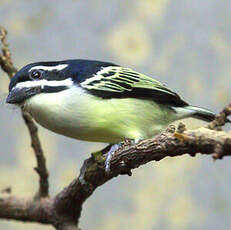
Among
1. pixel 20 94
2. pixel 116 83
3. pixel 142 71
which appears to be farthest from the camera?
pixel 142 71

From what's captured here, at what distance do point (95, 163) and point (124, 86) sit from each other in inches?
11.9

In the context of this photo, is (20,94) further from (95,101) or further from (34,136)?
(34,136)

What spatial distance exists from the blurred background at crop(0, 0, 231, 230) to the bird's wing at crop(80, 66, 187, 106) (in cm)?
124

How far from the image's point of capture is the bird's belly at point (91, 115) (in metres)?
1.58

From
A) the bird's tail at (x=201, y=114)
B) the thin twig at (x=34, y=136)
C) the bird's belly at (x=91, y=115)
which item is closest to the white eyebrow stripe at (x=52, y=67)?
the bird's belly at (x=91, y=115)

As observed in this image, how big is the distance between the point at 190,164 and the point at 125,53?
0.83m

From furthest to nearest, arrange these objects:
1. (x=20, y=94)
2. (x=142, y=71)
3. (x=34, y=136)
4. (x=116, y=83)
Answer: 1. (x=142, y=71)
2. (x=34, y=136)
3. (x=116, y=83)
4. (x=20, y=94)

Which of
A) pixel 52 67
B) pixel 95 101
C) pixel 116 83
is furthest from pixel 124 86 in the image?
pixel 52 67

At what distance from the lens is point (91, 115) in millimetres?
1592

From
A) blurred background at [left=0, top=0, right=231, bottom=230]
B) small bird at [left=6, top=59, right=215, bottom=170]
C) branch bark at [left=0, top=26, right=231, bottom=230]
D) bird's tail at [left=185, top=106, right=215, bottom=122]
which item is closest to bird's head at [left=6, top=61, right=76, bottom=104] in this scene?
small bird at [left=6, top=59, right=215, bottom=170]

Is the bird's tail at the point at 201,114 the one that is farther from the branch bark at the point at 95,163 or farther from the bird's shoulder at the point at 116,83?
the branch bark at the point at 95,163

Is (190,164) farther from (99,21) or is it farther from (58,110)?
(58,110)

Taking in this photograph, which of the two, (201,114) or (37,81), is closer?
(37,81)

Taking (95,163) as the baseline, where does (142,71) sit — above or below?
below
